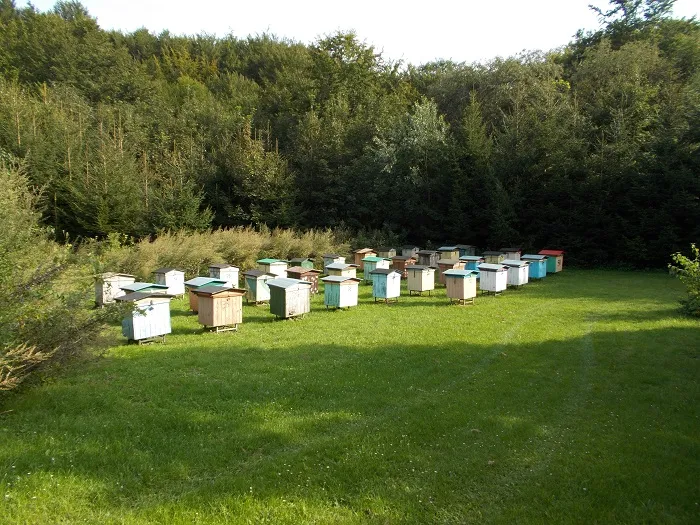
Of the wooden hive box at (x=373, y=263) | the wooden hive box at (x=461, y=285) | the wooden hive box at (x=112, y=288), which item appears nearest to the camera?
the wooden hive box at (x=112, y=288)

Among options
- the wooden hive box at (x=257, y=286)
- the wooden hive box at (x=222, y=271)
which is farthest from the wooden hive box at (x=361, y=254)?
the wooden hive box at (x=257, y=286)

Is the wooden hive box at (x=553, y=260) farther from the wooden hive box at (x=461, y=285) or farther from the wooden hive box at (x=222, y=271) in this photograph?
the wooden hive box at (x=222, y=271)

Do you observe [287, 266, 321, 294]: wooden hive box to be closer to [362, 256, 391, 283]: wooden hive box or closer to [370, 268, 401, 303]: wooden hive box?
[370, 268, 401, 303]: wooden hive box

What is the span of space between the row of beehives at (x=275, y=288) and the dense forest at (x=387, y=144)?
27.7 ft

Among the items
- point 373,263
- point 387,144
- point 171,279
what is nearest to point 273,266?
point 171,279

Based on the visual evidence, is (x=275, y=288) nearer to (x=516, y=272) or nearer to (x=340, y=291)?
(x=340, y=291)

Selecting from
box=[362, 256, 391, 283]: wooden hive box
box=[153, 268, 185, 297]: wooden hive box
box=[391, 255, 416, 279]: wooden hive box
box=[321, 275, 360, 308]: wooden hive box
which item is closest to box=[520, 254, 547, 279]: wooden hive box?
box=[391, 255, 416, 279]: wooden hive box

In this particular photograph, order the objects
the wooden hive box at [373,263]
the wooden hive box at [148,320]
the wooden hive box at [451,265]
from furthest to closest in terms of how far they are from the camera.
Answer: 1. the wooden hive box at [373,263]
2. the wooden hive box at [451,265]
3. the wooden hive box at [148,320]

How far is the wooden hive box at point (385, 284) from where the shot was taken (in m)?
18.8

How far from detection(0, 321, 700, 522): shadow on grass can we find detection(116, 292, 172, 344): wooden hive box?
1.68m

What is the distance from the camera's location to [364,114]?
128 feet

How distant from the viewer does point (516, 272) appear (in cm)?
2133

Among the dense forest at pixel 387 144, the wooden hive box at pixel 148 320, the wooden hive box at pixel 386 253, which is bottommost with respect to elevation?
the wooden hive box at pixel 148 320

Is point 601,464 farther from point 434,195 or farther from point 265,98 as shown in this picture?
point 265,98
